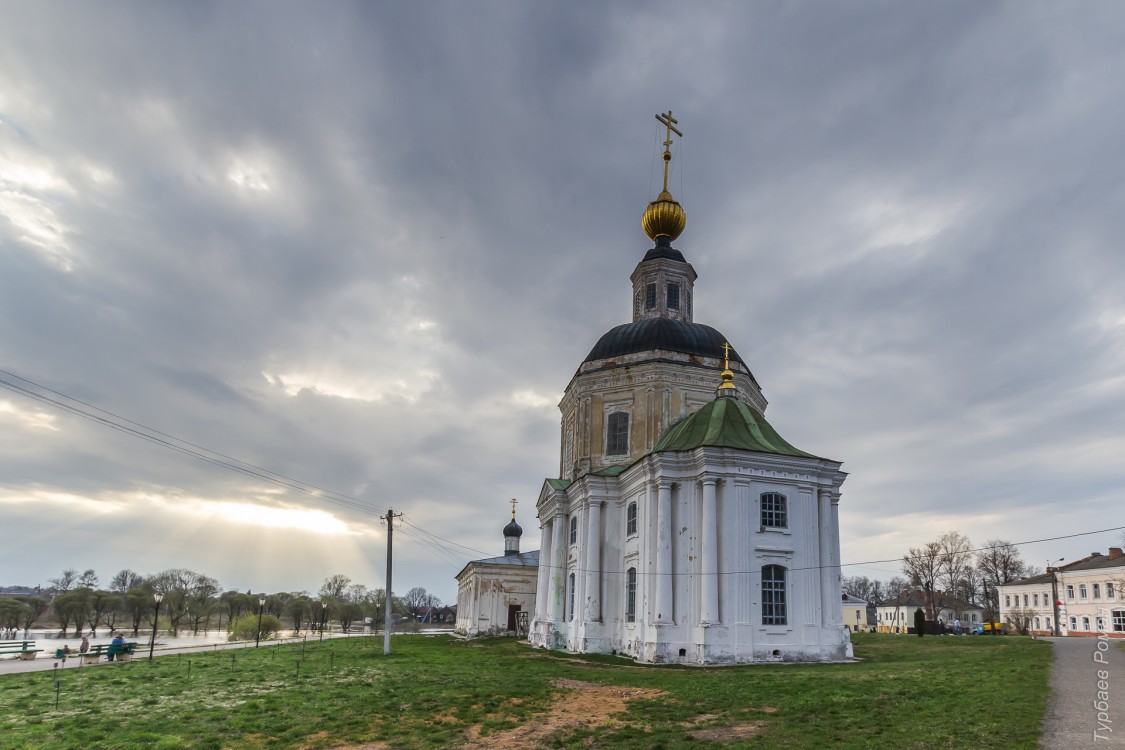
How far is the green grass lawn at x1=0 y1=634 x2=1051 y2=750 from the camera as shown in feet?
34.2

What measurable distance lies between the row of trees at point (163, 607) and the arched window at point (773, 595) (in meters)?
34.5

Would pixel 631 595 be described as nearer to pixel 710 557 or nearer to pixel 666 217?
pixel 710 557

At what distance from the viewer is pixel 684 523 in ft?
78.1

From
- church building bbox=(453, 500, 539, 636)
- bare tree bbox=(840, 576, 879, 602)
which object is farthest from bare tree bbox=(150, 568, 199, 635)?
bare tree bbox=(840, 576, 879, 602)

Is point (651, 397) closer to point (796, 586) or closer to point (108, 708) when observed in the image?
point (796, 586)

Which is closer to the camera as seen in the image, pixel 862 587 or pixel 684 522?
pixel 684 522

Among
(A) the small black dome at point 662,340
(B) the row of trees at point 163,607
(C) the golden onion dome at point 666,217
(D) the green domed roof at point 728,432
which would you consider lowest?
(B) the row of trees at point 163,607

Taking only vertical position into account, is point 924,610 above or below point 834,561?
below

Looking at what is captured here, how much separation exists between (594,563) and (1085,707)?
18.7 m

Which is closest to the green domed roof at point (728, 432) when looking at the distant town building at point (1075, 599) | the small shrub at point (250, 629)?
the distant town building at point (1075, 599)

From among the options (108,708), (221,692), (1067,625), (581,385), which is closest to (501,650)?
(581,385)

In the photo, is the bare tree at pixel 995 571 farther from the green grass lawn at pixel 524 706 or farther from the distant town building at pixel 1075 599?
the green grass lawn at pixel 524 706

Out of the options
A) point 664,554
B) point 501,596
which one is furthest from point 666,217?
point 501,596

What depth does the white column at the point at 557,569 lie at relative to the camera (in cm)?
3105
